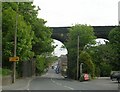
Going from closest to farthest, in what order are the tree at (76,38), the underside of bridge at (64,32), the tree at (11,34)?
the tree at (11,34), the tree at (76,38), the underside of bridge at (64,32)

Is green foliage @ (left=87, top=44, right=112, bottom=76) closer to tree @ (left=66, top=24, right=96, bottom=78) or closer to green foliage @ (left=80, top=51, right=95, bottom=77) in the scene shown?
tree @ (left=66, top=24, right=96, bottom=78)

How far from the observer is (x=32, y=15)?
223 ft

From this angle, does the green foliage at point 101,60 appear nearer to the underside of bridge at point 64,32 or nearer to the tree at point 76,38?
the underside of bridge at point 64,32

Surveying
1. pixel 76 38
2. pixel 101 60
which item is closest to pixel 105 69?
pixel 101 60

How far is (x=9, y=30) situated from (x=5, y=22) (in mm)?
1154

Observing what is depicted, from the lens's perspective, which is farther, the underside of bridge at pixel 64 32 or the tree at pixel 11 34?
the underside of bridge at pixel 64 32

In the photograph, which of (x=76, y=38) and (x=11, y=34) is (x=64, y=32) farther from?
(x=11, y=34)

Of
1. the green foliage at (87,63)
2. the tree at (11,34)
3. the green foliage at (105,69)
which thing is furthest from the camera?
the green foliage at (105,69)

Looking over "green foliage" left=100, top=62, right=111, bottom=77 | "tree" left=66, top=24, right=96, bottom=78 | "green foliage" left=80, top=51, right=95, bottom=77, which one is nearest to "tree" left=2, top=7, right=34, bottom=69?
"green foliage" left=80, top=51, right=95, bottom=77

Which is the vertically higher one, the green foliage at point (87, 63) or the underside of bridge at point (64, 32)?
the underside of bridge at point (64, 32)

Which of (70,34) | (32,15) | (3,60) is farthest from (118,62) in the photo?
(70,34)

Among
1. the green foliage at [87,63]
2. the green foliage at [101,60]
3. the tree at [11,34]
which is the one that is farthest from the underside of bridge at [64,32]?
the tree at [11,34]

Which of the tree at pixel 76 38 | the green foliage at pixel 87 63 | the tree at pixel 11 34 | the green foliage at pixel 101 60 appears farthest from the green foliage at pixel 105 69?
the tree at pixel 11 34

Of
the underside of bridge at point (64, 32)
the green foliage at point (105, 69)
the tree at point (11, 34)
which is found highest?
the underside of bridge at point (64, 32)
